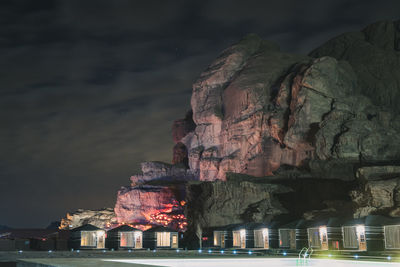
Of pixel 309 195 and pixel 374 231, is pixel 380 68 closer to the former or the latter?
pixel 309 195

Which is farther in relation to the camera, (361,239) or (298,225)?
(298,225)

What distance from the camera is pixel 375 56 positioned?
120m

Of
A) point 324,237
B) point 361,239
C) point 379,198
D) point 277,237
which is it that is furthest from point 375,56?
point 361,239

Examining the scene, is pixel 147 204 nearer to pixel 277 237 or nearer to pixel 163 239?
pixel 163 239

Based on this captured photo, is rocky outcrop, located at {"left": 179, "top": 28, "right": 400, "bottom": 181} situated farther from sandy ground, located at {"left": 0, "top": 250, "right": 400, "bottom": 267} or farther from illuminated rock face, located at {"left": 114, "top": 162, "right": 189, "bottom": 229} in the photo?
sandy ground, located at {"left": 0, "top": 250, "right": 400, "bottom": 267}

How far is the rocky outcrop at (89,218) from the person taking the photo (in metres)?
111

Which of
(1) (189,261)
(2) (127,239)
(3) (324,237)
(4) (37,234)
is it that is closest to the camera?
(1) (189,261)

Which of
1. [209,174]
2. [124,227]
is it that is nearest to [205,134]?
[209,174]

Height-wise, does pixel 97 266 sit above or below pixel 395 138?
below

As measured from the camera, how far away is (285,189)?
77.3 meters

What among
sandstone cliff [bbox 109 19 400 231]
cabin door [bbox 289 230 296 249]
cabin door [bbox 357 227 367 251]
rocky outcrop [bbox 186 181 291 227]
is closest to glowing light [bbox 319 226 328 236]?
cabin door [bbox 289 230 296 249]

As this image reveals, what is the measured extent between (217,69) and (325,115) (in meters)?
32.9

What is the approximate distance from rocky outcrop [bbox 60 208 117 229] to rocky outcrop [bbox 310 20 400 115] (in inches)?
2387

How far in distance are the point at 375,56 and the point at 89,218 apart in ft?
255
